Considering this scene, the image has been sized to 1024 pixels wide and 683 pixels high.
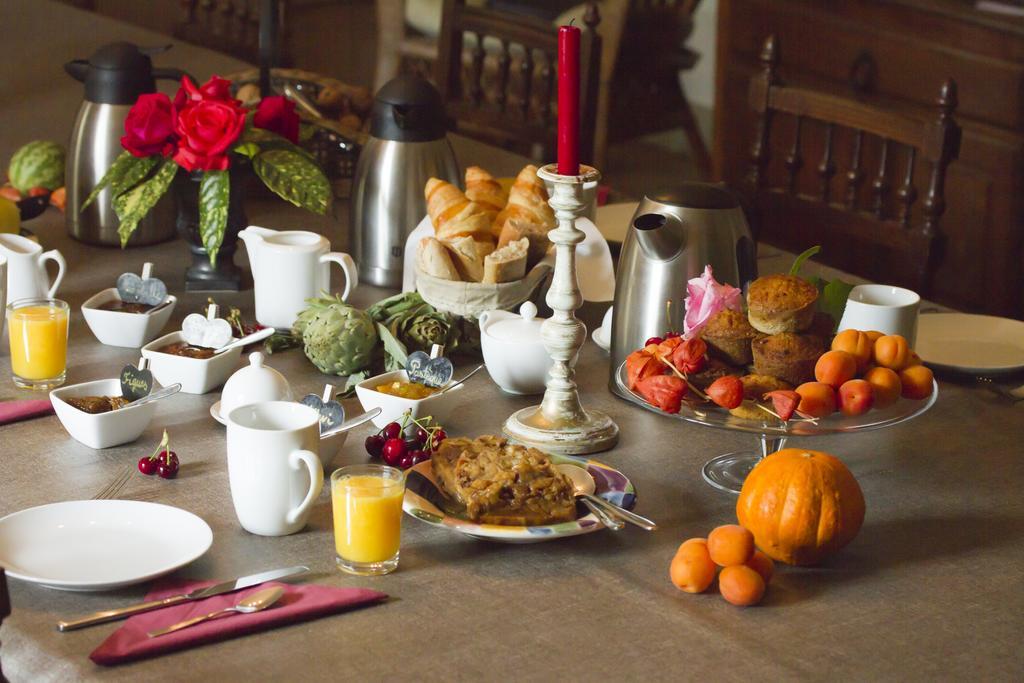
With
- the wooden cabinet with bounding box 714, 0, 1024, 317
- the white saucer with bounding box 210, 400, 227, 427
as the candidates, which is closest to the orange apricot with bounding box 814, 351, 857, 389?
the white saucer with bounding box 210, 400, 227, 427

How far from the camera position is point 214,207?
1640 mm

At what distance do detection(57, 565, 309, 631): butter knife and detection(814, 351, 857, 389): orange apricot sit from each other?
0.48m

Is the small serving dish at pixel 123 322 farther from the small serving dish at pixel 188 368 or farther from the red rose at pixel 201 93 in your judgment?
the red rose at pixel 201 93

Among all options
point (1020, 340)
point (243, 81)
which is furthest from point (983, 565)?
point (243, 81)

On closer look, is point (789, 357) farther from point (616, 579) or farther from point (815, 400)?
point (616, 579)

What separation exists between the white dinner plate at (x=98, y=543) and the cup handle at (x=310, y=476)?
0.24 feet

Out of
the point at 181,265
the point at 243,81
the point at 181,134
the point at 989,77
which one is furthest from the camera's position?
the point at 989,77

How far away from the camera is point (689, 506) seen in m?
1.19

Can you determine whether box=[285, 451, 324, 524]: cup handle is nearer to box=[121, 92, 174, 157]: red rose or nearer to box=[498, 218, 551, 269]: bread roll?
box=[498, 218, 551, 269]: bread roll

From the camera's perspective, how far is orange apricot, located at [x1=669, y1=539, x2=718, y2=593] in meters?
1.01

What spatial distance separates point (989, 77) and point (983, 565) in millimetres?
2115

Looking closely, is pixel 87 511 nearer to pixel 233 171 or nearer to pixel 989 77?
pixel 233 171

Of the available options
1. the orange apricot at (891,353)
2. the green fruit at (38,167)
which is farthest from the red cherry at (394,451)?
the green fruit at (38,167)

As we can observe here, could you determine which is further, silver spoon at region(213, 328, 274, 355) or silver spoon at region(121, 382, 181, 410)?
silver spoon at region(213, 328, 274, 355)
